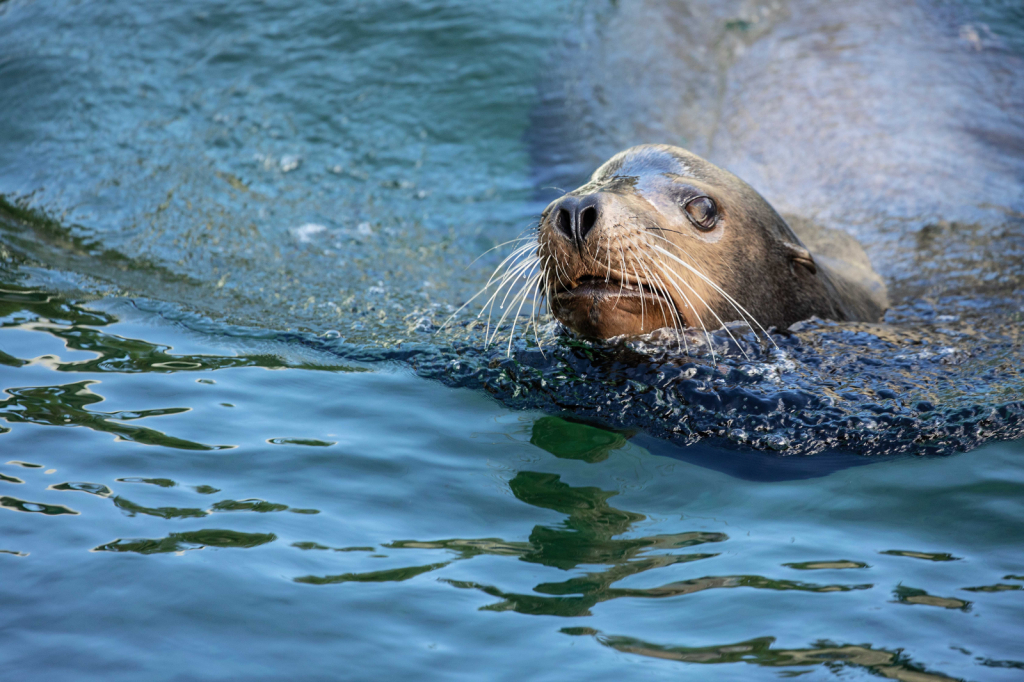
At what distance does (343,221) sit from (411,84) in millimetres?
2074

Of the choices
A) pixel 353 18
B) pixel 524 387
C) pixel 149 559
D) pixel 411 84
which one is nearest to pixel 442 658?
pixel 149 559

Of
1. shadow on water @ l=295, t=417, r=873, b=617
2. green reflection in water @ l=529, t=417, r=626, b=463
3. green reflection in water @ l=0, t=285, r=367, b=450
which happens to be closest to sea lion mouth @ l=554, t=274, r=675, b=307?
green reflection in water @ l=529, t=417, r=626, b=463

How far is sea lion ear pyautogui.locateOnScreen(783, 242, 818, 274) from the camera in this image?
4.65 m

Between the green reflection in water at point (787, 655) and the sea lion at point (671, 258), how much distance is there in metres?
1.67

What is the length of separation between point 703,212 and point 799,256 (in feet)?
1.92

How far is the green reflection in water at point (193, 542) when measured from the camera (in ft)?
9.43

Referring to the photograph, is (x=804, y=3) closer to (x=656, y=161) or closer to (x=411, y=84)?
(x=411, y=84)

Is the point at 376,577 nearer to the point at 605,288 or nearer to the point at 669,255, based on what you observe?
the point at 605,288

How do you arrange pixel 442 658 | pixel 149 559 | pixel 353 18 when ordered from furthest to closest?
pixel 353 18 < pixel 149 559 < pixel 442 658

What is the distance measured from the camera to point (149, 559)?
2.82 meters

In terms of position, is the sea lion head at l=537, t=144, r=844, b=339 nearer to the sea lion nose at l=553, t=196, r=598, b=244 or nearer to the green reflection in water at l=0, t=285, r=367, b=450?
the sea lion nose at l=553, t=196, r=598, b=244


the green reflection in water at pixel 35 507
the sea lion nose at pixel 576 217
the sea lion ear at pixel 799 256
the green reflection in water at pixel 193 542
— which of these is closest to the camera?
the green reflection in water at pixel 193 542

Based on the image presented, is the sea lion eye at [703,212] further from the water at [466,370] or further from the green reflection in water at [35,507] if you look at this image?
the green reflection in water at [35,507]

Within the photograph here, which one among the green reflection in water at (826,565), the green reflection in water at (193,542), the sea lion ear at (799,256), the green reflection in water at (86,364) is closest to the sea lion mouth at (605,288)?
the sea lion ear at (799,256)
